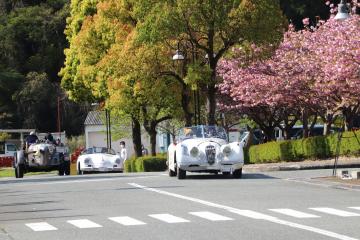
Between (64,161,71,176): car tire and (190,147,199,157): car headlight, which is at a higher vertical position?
(64,161,71,176): car tire

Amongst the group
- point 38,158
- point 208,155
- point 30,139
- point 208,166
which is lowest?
point 208,166

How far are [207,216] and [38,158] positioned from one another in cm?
2398

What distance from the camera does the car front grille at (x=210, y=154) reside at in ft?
85.8

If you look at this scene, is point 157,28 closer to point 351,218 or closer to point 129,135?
point 351,218

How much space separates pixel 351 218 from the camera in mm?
13945

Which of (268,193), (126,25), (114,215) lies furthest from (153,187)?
(126,25)

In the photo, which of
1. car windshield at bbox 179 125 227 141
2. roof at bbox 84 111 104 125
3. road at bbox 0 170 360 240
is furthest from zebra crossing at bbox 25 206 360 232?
roof at bbox 84 111 104 125

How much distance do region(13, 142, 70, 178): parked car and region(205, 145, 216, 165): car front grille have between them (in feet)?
43.8

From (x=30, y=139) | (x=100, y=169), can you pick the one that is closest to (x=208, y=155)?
(x=30, y=139)

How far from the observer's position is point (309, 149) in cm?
3756

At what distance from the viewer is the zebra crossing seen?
1405 cm

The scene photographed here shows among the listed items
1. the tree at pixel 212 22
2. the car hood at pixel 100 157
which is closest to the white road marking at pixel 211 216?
the tree at pixel 212 22

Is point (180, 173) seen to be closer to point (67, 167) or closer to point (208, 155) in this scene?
point (208, 155)

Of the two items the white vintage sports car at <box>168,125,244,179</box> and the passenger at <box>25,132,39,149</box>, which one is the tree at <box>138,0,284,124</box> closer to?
the passenger at <box>25,132,39,149</box>
